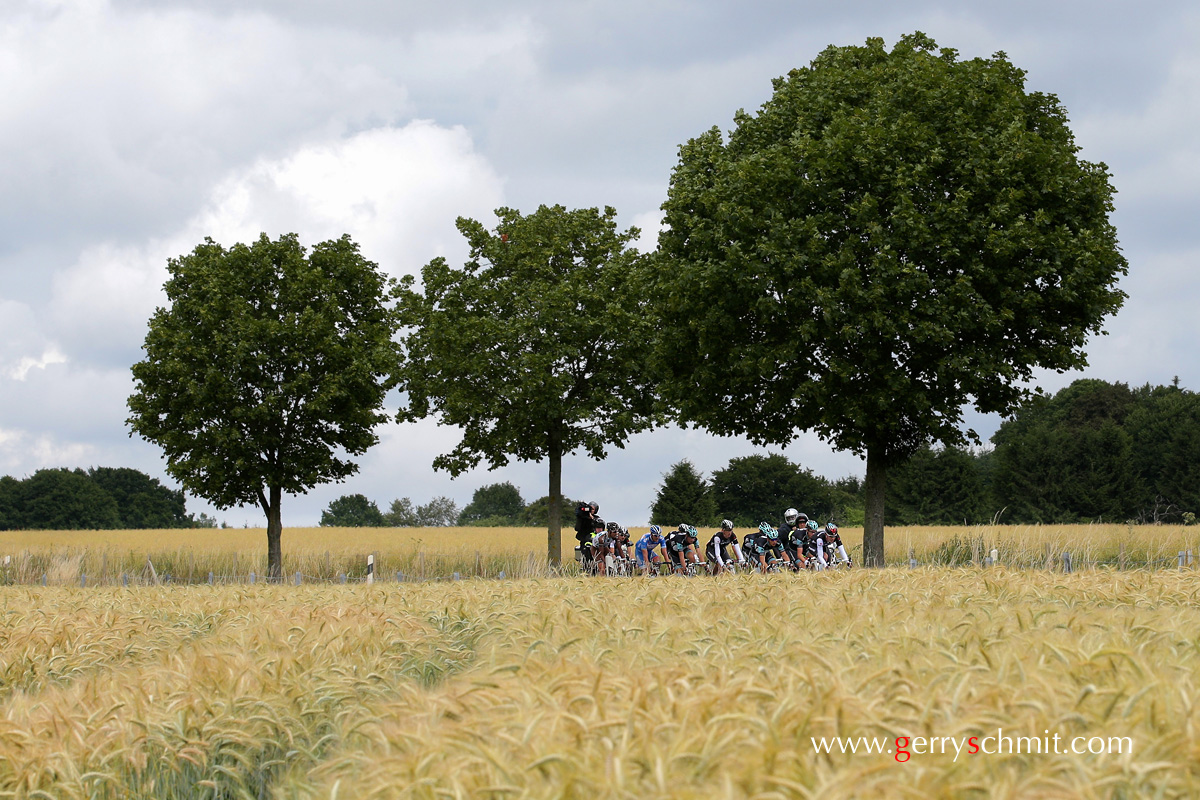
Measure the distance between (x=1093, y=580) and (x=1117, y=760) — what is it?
23.8 ft

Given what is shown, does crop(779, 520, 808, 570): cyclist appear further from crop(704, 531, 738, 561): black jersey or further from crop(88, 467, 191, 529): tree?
crop(88, 467, 191, 529): tree

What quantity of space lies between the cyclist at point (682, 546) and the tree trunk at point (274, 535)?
14.9 meters

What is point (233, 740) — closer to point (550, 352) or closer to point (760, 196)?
point (760, 196)

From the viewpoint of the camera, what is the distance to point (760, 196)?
24703 mm

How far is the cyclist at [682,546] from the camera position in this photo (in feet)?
76.2

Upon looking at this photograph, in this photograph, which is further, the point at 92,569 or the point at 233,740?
the point at 92,569

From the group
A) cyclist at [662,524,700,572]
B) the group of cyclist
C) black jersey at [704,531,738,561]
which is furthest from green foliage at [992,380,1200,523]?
black jersey at [704,531,738,561]

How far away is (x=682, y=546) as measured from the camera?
76.9 ft

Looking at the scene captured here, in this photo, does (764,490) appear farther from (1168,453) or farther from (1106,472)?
(1168,453)

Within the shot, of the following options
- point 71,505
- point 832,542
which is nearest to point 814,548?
point 832,542

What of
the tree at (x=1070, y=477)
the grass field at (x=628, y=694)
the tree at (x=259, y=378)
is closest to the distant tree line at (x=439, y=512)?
the tree at (x=1070, y=477)

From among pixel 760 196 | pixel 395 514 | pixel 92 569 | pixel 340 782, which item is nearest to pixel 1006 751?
pixel 340 782

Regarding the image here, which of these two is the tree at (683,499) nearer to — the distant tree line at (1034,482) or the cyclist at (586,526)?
the distant tree line at (1034,482)

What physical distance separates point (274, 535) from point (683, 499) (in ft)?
147
